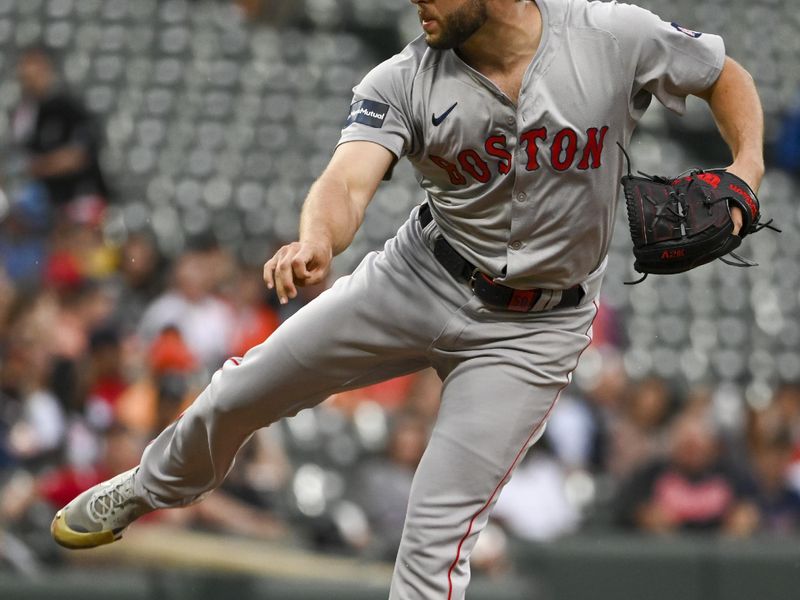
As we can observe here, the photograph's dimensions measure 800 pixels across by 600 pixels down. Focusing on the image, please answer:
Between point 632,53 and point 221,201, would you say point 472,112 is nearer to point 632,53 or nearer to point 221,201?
point 632,53

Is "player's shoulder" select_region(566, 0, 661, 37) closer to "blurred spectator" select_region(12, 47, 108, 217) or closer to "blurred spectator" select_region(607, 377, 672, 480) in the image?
"blurred spectator" select_region(607, 377, 672, 480)

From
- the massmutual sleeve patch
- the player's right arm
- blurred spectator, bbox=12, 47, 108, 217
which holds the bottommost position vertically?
blurred spectator, bbox=12, 47, 108, 217

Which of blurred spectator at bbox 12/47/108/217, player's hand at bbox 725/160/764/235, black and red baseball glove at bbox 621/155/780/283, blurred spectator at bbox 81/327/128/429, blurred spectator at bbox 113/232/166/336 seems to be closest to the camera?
black and red baseball glove at bbox 621/155/780/283

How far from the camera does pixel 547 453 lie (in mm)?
7566

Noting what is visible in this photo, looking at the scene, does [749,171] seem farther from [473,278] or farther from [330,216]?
[330,216]

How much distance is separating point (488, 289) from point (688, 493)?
408 centimetres

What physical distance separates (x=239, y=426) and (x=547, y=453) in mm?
3811

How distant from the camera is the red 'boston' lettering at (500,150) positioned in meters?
3.65

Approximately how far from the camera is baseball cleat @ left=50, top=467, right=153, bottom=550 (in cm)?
425

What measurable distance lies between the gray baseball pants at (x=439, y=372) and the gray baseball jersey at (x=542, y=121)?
0.17 m

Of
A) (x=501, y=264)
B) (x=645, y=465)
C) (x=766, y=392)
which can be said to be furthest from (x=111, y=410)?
(x=766, y=392)

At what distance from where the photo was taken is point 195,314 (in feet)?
24.9

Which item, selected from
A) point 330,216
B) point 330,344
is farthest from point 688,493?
point 330,216

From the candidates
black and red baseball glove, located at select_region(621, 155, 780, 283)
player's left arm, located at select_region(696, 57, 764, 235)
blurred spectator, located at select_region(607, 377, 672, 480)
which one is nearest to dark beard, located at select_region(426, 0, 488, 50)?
black and red baseball glove, located at select_region(621, 155, 780, 283)
